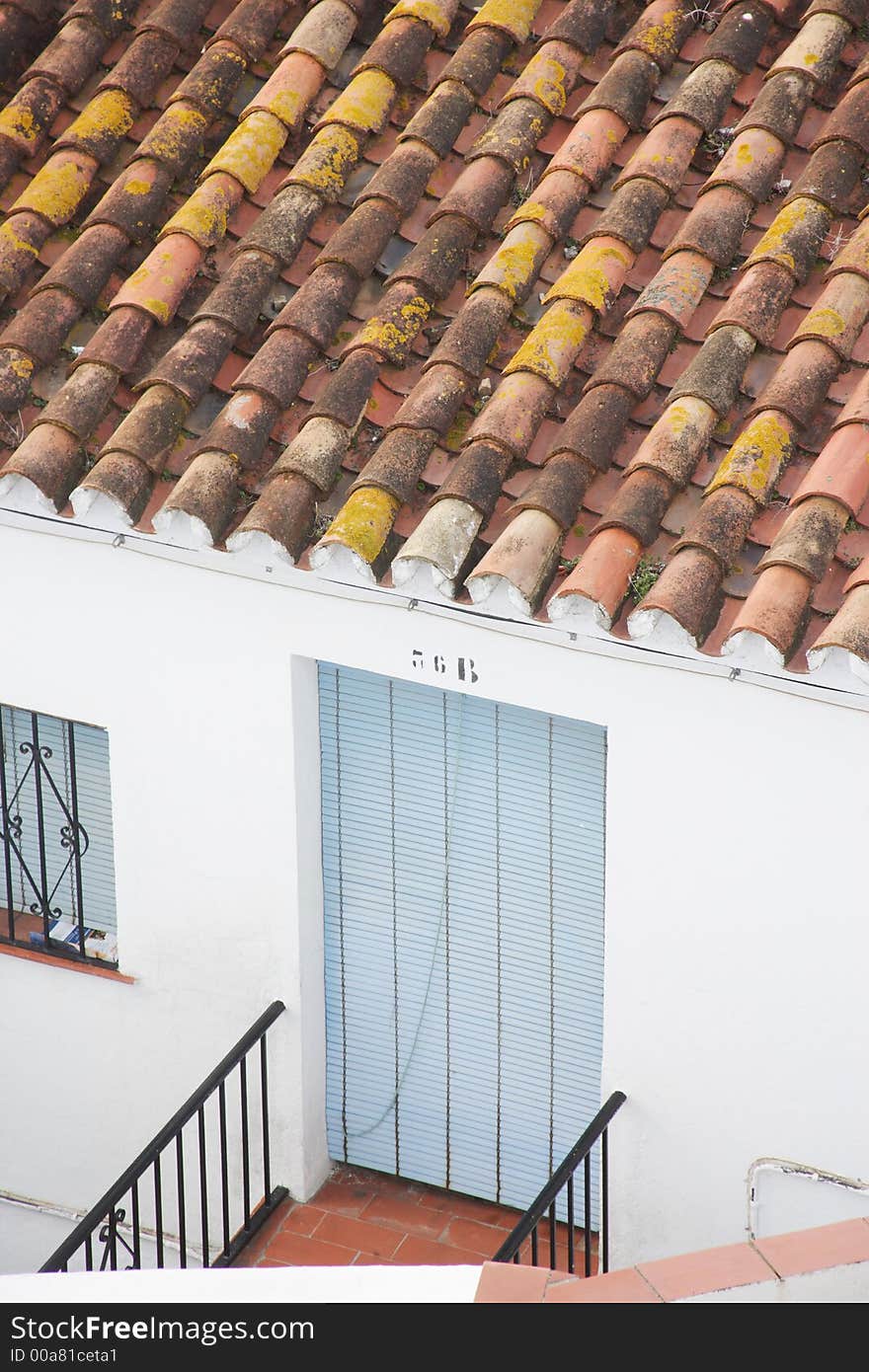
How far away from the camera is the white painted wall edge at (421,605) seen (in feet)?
16.7

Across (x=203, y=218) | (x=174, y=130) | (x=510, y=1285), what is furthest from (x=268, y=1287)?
(x=174, y=130)

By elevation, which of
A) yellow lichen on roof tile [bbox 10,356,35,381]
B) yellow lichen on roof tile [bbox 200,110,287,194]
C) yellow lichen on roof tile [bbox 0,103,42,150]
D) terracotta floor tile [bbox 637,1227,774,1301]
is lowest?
terracotta floor tile [bbox 637,1227,774,1301]

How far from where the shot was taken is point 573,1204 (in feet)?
20.0

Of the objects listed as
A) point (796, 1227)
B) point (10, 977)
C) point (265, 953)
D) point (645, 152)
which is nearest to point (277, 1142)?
point (265, 953)

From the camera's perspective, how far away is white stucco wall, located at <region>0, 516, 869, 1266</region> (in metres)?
5.52

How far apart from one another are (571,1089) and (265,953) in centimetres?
A: 138

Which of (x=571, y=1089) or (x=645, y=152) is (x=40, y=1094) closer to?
(x=571, y=1089)

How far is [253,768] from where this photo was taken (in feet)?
21.1

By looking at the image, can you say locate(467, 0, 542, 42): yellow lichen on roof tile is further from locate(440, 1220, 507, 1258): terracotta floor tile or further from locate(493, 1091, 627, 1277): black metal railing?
locate(440, 1220, 507, 1258): terracotta floor tile

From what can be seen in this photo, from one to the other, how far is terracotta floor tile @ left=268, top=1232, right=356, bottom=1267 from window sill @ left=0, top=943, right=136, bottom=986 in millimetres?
1271

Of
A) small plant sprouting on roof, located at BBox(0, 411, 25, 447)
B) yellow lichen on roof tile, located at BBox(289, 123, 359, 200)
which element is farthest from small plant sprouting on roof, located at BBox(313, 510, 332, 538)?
yellow lichen on roof tile, located at BBox(289, 123, 359, 200)

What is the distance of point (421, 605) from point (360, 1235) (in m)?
2.89

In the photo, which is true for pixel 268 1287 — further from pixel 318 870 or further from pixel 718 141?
pixel 718 141

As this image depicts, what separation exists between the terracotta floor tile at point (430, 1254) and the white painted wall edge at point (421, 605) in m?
2.80
